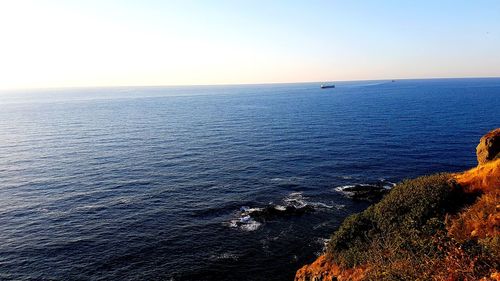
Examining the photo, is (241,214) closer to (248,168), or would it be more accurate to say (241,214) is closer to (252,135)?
(248,168)

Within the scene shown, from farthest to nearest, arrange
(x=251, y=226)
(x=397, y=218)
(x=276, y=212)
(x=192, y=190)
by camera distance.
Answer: (x=192, y=190)
(x=276, y=212)
(x=251, y=226)
(x=397, y=218)

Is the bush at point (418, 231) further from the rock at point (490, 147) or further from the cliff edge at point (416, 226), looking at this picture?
the rock at point (490, 147)

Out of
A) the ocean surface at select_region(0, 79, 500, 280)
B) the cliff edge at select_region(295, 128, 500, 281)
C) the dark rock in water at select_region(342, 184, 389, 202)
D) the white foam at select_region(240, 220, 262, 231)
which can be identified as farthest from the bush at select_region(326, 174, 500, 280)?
the dark rock in water at select_region(342, 184, 389, 202)

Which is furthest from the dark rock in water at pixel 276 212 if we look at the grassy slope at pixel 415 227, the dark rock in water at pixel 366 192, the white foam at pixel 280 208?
the grassy slope at pixel 415 227

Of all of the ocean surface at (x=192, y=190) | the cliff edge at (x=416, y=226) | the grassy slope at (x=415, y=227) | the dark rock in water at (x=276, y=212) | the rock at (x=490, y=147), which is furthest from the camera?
the dark rock in water at (x=276, y=212)

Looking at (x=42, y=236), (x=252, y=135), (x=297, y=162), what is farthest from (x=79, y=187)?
(x=252, y=135)

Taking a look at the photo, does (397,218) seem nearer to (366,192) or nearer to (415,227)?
(415,227)

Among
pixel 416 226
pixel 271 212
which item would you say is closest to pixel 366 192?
pixel 271 212
